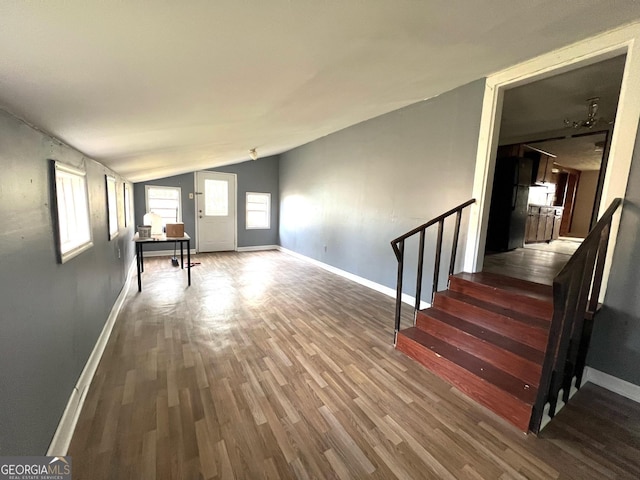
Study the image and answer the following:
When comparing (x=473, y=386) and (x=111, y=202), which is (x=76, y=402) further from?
(x=473, y=386)

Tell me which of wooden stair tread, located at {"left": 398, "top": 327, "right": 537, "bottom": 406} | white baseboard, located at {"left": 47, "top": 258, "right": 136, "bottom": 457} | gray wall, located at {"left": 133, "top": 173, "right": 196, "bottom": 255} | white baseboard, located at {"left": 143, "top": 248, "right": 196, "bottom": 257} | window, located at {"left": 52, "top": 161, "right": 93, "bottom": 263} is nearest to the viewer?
white baseboard, located at {"left": 47, "top": 258, "right": 136, "bottom": 457}

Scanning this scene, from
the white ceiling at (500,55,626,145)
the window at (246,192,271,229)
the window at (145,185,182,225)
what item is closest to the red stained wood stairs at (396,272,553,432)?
the white ceiling at (500,55,626,145)

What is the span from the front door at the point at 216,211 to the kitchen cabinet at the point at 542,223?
6.72 m

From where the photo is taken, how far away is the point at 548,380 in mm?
1454

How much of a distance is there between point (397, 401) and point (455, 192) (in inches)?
86.9

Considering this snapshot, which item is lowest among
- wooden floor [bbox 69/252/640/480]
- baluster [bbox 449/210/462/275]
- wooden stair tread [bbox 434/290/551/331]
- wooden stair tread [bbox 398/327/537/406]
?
wooden floor [bbox 69/252/640/480]

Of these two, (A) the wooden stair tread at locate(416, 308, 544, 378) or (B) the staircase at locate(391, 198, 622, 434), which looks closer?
(B) the staircase at locate(391, 198, 622, 434)

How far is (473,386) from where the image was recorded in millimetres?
1761

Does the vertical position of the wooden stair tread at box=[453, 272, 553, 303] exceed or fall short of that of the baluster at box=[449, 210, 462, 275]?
it falls short

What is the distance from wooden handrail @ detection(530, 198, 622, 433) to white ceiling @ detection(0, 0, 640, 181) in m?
1.36

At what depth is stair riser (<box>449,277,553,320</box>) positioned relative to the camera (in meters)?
1.95

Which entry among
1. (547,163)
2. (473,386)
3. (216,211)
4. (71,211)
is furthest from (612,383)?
(216,211)

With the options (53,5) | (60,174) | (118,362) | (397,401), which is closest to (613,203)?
(397,401)

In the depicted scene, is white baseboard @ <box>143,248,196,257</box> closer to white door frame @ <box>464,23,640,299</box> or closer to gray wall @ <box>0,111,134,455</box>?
gray wall @ <box>0,111,134,455</box>
